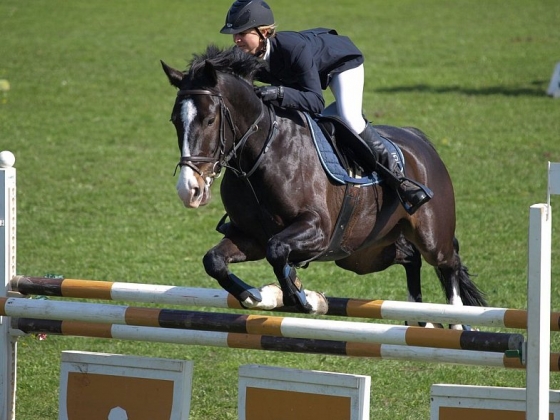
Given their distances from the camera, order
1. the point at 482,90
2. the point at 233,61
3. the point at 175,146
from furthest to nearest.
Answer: the point at 482,90 → the point at 175,146 → the point at 233,61

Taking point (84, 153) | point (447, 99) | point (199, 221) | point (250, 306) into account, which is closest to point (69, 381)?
point (250, 306)

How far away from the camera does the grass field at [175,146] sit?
21.1ft

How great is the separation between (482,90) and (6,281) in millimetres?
12887

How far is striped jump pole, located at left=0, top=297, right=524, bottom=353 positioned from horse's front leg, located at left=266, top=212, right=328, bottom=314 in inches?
8.2

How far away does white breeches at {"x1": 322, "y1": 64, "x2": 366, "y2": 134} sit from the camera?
4.95m

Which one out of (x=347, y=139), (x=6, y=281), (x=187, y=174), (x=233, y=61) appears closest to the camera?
(x=187, y=174)

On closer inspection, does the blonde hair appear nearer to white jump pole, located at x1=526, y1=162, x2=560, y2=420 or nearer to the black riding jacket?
the black riding jacket

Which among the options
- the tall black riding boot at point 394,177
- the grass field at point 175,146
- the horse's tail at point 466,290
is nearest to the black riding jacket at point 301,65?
the tall black riding boot at point 394,177

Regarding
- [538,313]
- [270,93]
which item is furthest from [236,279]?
[538,313]

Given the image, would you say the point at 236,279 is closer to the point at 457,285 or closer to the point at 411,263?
the point at 411,263

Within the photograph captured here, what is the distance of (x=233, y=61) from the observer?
4473 mm

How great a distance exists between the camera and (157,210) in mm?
10781

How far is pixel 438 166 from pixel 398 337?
1.86 metres

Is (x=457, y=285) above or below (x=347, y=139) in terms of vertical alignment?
below
